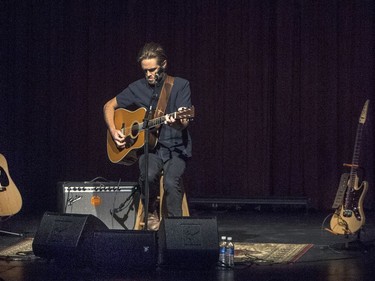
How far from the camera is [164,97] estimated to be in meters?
5.46

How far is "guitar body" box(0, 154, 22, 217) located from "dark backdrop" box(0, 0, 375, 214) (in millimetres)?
2241

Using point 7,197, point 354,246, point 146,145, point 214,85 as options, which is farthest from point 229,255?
point 214,85

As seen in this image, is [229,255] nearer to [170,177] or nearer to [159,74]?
[170,177]

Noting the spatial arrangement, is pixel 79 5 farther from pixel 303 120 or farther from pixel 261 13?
pixel 303 120

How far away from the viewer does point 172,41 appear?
28.3 ft

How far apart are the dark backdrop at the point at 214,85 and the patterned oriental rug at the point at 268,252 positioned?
8.51ft

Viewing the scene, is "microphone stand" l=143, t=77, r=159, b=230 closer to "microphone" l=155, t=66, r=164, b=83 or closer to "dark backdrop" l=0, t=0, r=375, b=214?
"microphone" l=155, t=66, r=164, b=83

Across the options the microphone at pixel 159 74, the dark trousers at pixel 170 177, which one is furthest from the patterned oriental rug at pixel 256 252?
the microphone at pixel 159 74

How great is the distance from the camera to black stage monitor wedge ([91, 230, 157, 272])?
4609 millimetres

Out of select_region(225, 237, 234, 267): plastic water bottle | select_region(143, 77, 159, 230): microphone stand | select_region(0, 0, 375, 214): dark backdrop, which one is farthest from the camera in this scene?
select_region(0, 0, 375, 214): dark backdrop

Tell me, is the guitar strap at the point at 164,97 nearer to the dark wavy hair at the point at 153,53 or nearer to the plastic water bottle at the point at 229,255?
the dark wavy hair at the point at 153,53

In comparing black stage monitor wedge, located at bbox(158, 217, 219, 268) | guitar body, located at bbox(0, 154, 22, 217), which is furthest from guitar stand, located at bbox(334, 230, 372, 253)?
guitar body, located at bbox(0, 154, 22, 217)

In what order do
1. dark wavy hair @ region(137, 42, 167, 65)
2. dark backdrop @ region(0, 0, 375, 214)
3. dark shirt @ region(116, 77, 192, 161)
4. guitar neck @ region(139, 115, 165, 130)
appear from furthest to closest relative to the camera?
dark backdrop @ region(0, 0, 375, 214)
dark shirt @ region(116, 77, 192, 161)
dark wavy hair @ region(137, 42, 167, 65)
guitar neck @ region(139, 115, 165, 130)

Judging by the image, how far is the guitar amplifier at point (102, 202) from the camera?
6172 mm
